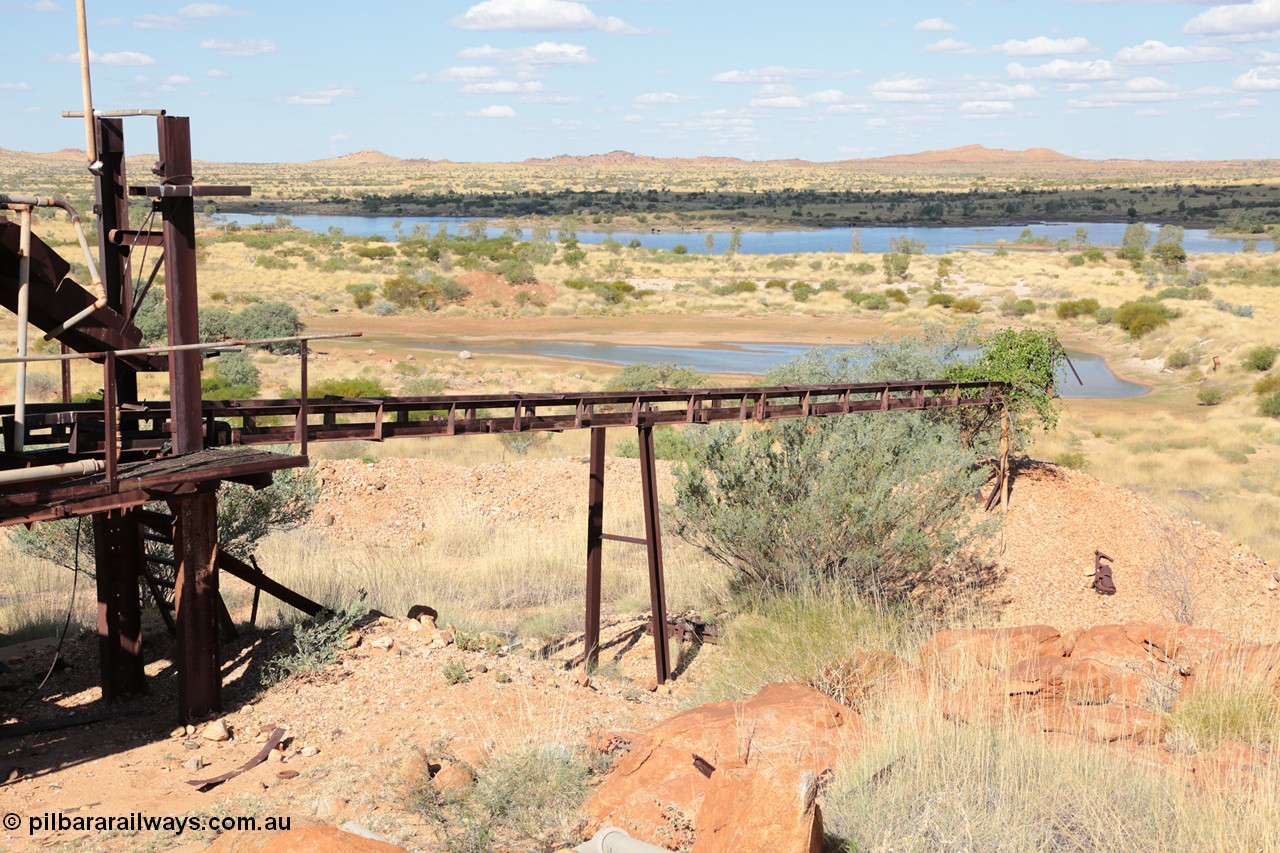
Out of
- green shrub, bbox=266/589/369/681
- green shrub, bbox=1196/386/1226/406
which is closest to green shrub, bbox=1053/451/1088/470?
green shrub, bbox=1196/386/1226/406

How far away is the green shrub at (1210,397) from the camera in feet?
119

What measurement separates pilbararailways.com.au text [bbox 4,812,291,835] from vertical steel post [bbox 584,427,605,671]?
18.3ft

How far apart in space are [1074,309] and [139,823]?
51329 mm

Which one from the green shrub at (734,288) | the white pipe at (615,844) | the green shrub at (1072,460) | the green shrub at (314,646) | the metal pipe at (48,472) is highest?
the metal pipe at (48,472)

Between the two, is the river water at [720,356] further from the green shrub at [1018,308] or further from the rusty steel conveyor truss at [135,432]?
the rusty steel conveyor truss at [135,432]

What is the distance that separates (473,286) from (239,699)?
48.0m

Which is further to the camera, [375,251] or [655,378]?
[375,251]

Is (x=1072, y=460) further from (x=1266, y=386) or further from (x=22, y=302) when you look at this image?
(x=22, y=302)

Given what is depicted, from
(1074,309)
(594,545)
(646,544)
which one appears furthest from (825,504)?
(1074,309)

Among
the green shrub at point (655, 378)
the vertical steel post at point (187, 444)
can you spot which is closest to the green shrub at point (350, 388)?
the green shrub at point (655, 378)

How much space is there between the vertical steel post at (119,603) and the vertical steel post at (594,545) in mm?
4722

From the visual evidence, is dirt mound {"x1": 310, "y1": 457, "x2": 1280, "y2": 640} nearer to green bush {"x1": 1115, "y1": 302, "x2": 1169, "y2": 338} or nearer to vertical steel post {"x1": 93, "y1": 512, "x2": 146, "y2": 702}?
vertical steel post {"x1": 93, "y1": 512, "x2": 146, "y2": 702}

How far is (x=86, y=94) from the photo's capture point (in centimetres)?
863

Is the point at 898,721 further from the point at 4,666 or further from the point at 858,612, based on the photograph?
the point at 4,666
